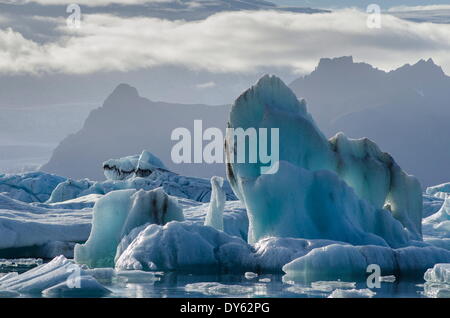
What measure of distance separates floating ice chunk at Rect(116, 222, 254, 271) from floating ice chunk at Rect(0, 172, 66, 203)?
3964cm

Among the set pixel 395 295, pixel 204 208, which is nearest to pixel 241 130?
pixel 395 295

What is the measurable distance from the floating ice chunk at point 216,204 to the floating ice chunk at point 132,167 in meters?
33.3

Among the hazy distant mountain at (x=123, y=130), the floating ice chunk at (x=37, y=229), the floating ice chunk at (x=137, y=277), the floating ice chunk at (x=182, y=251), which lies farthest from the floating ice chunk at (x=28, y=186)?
the hazy distant mountain at (x=123, y=130)

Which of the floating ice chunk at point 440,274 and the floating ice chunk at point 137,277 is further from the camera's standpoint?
the floating ice chunk at point 440,274

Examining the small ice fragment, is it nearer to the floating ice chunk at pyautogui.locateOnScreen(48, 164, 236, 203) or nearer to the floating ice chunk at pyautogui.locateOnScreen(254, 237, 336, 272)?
the floating ice chunk at pyautogui.locateOnScreen(254, 237, 336, 272)

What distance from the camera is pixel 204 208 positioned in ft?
143

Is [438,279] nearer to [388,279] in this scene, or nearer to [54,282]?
[388,279]

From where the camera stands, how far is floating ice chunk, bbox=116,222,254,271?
22312 mm

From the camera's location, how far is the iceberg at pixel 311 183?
26094mm

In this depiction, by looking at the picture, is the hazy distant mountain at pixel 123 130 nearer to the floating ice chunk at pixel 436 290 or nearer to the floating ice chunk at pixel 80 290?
the floating ice chunk at pixel 436 290

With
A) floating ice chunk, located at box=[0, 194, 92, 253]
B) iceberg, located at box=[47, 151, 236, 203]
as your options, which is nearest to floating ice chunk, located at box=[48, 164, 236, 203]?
iceberg, located at box=[47, 151, 236, 203]

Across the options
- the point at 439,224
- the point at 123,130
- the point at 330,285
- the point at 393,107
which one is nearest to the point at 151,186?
the point at 439,224

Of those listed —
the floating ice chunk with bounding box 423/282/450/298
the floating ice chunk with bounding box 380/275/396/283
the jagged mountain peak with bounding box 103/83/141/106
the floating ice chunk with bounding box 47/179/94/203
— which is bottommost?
the floating ice chunk with bounding box 423/282/450/298

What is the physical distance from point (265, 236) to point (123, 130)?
148075 millimetres
